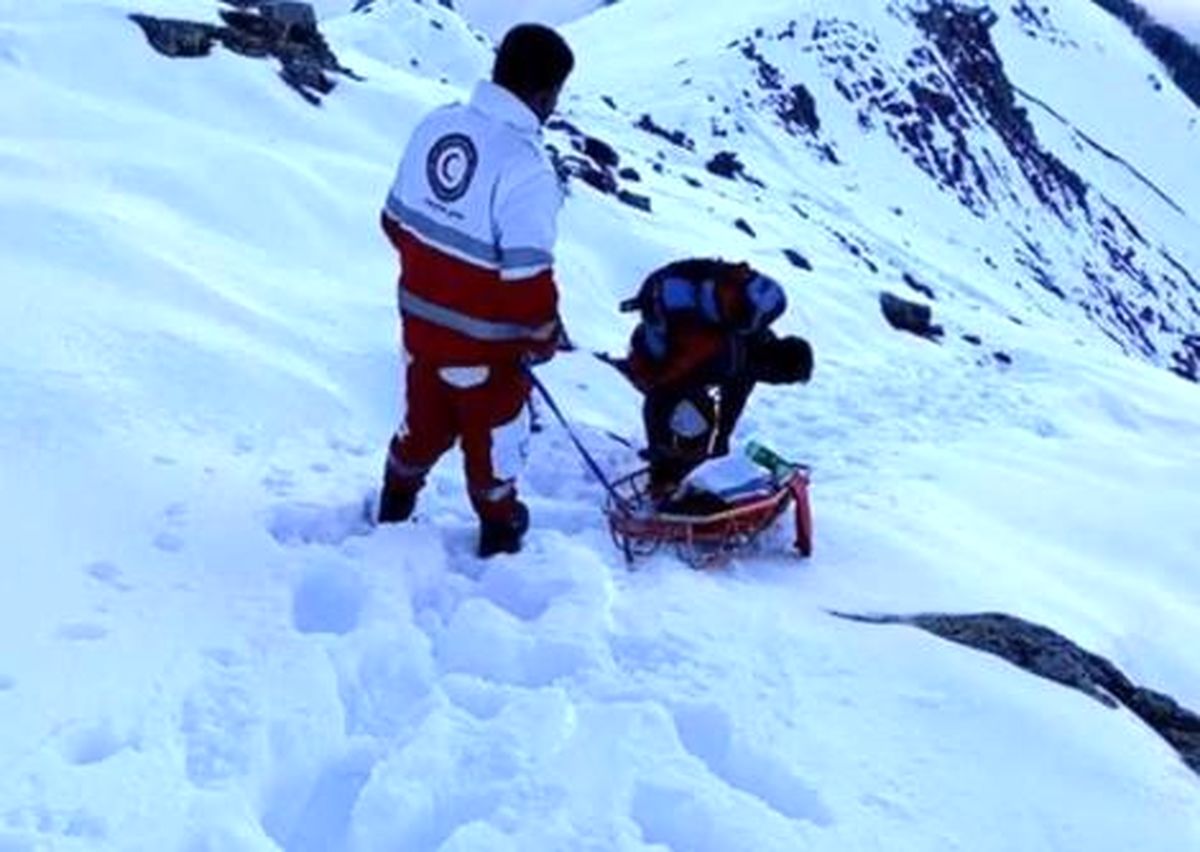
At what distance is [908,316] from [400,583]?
36.0 feet

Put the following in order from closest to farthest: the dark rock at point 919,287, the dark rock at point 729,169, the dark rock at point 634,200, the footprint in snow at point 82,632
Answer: the footprint in snow at point 82,632, the dark rock at point 634,200, the dark rock at point 919,287, the dark rock at point 729,169

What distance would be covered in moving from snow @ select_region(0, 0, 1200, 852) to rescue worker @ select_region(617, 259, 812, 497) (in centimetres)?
53

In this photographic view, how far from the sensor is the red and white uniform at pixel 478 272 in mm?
5160

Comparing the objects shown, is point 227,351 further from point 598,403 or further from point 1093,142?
point 1093,142

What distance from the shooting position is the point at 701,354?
265 inches

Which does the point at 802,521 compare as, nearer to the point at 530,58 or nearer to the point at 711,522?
the point at 711,522

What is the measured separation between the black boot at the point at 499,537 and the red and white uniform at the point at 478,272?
8 centimetres

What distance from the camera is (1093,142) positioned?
89312 millimetres

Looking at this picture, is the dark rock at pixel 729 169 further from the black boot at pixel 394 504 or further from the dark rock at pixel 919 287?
the black boot at pixel 394 504

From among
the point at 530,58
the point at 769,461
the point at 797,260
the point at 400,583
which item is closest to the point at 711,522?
the point at 769,461

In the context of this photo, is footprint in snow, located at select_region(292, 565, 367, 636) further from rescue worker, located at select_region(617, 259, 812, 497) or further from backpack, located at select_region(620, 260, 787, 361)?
backpack, located at select_region(620, 260, 787, 361)

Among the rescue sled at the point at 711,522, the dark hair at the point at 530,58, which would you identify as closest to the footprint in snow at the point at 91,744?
the rescue sled at the point at 711,522

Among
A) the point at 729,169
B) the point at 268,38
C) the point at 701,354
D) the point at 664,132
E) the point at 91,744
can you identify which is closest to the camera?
the point at 91,744

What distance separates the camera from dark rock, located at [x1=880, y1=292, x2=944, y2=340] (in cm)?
1524
